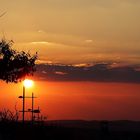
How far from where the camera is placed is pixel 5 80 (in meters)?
51.0

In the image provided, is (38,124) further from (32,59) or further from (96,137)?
(32,59)

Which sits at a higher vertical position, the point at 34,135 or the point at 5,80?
the point at 5,80

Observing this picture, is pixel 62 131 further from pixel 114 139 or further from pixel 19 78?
pixel 19 78

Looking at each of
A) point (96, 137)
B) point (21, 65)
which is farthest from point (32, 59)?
point (96, 137)

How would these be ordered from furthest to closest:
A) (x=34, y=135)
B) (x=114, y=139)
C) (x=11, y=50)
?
(x=11, y=50)
(x=114, y=139)
(x=34, y=135)

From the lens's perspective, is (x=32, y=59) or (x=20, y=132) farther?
(x=32, y=59)

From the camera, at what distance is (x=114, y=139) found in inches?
1700

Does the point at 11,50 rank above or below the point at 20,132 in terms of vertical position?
above

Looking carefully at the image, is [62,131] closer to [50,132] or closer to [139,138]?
[50,132]

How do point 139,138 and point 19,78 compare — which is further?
point 19,78

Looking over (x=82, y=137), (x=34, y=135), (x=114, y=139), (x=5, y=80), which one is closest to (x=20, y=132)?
(x=34, y=135)

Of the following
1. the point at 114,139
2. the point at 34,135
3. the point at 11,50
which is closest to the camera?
the point at 34,135

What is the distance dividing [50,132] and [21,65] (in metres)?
12.6

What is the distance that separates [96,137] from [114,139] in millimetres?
1488
